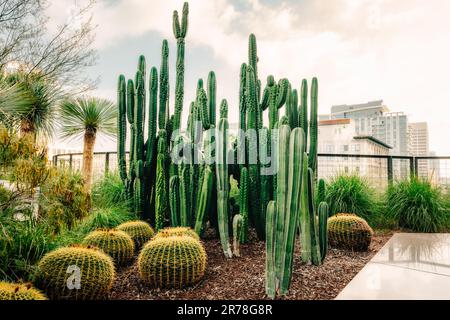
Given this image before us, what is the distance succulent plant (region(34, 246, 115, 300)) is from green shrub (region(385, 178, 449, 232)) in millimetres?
4991

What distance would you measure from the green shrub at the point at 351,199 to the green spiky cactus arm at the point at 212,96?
2.68 m

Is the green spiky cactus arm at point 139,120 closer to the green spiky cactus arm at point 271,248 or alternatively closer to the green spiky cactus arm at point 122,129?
the green spiky cactus arm at point 122,129

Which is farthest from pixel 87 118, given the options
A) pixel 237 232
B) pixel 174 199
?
pixel 237 232

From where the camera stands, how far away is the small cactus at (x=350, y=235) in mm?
3949

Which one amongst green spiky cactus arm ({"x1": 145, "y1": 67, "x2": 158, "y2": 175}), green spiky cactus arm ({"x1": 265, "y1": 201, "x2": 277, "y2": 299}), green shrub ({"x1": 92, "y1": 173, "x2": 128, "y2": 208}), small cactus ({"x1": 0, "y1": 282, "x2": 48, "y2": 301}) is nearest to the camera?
small cactus ({"x1": 0, "y1": 282, "x2": 48, "y2": 301})

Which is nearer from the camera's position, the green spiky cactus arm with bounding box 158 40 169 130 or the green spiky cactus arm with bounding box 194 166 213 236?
the green spiky cactus arm with bounding box 194 166 213 236

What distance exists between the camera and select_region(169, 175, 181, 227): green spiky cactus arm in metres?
3.90

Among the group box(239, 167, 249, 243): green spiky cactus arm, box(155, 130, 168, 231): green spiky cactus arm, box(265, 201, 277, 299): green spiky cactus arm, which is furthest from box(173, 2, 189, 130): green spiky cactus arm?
box(265, 201, 277, 299): green spiky cactus arm

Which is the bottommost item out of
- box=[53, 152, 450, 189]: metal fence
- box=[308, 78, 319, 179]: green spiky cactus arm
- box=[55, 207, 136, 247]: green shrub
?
box=[55, 207, 136, 247]: green shrub

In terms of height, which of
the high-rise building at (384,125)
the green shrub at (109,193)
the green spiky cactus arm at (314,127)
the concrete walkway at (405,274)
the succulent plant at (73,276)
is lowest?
the concrete walkway at (405,274)

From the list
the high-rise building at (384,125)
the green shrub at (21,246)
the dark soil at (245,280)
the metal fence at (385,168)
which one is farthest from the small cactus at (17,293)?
the high-rise building at (384,125)

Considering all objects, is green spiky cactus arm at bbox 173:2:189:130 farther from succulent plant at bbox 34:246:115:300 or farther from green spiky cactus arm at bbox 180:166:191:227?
succulent plant at bbox 34:246:115:300

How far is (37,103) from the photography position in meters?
7.02

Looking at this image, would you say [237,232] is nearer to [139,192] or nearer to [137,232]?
[137,232]
